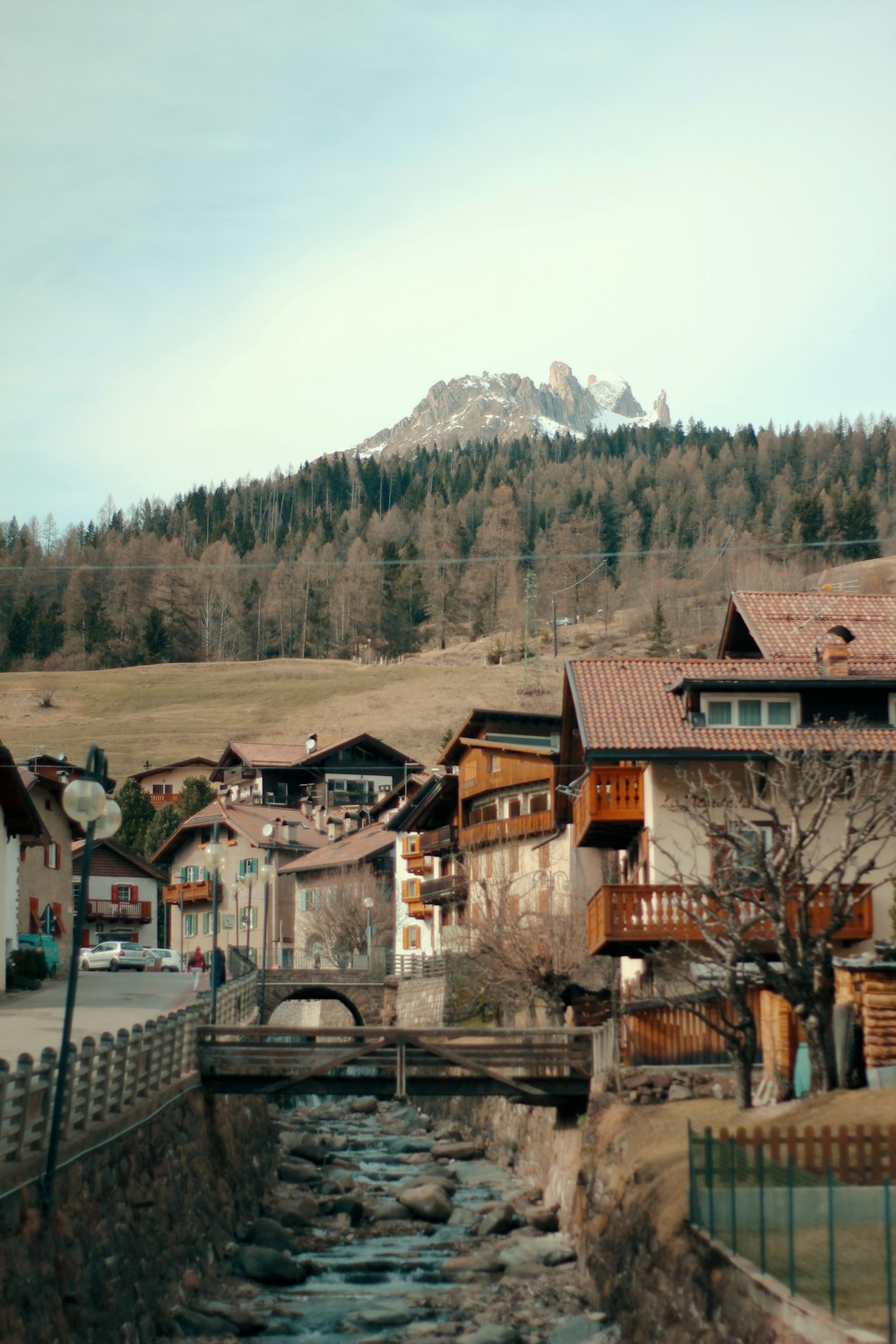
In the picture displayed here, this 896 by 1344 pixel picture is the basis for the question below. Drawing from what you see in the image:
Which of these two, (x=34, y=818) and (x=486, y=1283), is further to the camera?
(x=34, y=818)

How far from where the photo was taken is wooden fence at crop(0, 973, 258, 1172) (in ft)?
59.9

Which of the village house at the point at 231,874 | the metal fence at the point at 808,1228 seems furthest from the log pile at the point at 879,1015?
the village house at the point at 231,874

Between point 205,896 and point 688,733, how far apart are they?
64098 millimetres

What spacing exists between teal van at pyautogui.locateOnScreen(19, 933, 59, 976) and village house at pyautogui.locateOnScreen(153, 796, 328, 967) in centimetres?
3411

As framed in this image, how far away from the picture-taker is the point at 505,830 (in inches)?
2397

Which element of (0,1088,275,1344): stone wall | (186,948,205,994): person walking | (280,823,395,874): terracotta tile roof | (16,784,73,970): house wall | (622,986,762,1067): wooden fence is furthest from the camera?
(280,823,395,874): terracotta tile roof

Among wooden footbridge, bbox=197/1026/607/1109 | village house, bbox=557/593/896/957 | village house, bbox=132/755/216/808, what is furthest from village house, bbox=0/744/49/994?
village house, bbox=132/755/216/808

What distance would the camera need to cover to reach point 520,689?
138 metres

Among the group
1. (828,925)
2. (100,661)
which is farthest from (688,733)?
(100,661)

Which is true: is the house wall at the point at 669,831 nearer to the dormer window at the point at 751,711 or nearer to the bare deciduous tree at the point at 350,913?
the dormer window at the point at 751,711

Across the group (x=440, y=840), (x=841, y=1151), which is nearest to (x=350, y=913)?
(x=440, y=840)

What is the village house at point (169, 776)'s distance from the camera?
406 feet

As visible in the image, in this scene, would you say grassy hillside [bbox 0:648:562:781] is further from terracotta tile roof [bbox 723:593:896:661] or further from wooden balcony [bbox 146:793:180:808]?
terracotta tile roof [bbox 723:593:896:661]

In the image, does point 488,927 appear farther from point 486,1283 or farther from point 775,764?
point 486,1283
